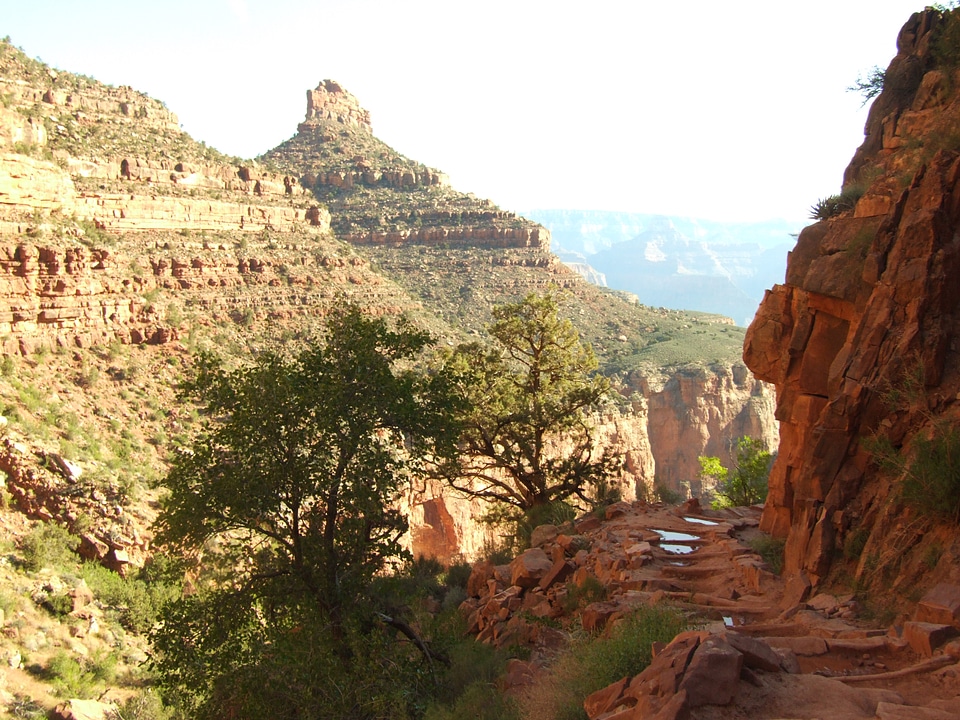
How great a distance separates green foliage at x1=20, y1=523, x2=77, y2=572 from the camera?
17.1m

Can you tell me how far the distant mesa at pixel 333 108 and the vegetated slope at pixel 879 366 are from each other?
7928cm

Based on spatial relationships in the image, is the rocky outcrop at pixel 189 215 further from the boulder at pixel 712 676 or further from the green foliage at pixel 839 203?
the boulder at pixel 712 676

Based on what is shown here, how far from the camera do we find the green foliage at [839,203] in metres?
13.4

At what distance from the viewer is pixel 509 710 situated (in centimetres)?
809

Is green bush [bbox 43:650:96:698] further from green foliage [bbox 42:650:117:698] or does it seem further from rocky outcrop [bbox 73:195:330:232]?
rocky outcrop [bbox 73:195:330:232]

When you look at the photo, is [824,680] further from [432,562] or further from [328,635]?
[432,562]

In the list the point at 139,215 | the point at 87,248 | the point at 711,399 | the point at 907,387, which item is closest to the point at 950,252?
→ the point at 907,387

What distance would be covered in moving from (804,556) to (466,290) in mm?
46019

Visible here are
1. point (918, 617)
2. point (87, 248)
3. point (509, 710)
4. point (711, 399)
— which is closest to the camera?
point (918, 617)

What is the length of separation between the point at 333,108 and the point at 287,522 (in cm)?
8524

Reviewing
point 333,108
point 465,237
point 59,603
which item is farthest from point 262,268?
→ point 333,108

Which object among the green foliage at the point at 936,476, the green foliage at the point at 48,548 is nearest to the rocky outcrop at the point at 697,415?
the green foliage at the point at 48,548

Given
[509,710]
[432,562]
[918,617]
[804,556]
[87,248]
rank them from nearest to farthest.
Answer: [918,617] → [509,710] → [804,556] → [432,562] → [87,248]

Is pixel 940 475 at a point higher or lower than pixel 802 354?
lower
